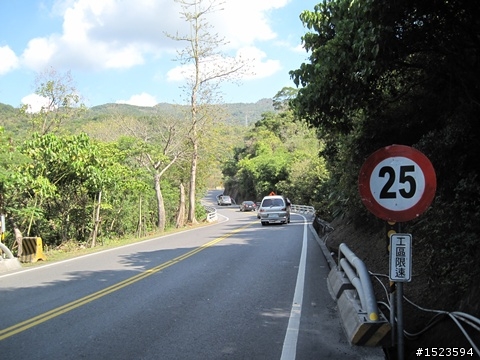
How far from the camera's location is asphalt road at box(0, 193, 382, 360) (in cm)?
505

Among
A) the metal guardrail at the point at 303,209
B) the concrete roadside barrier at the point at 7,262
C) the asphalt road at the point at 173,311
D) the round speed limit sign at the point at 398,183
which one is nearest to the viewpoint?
the round speed limit sign at the point at 398,183

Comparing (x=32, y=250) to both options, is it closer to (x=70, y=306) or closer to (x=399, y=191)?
(x=70, y=306)

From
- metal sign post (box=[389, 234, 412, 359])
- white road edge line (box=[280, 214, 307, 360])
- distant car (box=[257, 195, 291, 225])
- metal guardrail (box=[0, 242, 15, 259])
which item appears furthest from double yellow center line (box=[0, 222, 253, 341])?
distant car (box=[257, 195, 291, 225])

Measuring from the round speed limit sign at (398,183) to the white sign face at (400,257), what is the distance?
0.23 metres

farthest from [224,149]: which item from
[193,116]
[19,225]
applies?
[19,225]

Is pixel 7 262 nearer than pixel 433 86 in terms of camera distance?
No

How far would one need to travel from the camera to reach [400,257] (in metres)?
4.32

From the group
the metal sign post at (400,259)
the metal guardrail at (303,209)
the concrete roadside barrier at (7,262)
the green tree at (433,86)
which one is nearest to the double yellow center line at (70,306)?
the concrete roadside barrier at (7,262)

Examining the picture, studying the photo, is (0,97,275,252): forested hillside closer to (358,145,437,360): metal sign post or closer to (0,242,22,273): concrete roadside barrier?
(0,242,22,273): concrete roadside barrier

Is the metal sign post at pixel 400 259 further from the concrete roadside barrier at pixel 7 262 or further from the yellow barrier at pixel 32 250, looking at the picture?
the yellow barrier at pixel 32 250

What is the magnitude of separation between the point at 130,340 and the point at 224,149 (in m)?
30.6

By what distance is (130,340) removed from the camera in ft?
17.6

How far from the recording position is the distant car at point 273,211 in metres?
27.0

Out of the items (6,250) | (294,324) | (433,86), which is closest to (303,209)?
(6,250)
